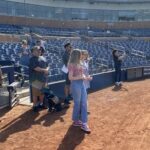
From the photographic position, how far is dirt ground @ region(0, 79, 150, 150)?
7.01 meters

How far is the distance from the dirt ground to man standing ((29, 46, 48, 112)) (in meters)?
0.44

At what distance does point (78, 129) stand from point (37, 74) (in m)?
1.91

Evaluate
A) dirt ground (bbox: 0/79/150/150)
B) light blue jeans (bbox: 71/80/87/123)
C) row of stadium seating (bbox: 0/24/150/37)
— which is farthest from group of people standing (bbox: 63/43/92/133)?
row of stadium seating (bbox: 0/24/150/37)

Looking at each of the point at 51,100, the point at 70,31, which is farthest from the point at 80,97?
the point at 70,31

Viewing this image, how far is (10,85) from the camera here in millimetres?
9492

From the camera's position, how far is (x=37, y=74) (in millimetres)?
8914

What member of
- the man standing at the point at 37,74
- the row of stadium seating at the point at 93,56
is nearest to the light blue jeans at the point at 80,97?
the man standing at the point at 37,74

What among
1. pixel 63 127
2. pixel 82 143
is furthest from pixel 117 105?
pixel 82 143

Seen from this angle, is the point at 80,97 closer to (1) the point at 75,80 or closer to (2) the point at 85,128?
(1) the point at 75,80

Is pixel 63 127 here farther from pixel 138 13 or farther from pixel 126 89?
pixel 138 13

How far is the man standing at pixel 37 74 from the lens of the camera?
8727 mm

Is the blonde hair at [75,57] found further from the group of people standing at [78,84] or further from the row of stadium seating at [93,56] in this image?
the row of stadium seating at [93,56]

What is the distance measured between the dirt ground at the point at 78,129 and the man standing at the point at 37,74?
437 mm

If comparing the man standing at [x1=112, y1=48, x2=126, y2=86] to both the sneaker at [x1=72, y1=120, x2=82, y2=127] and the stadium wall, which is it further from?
the stadium wall
